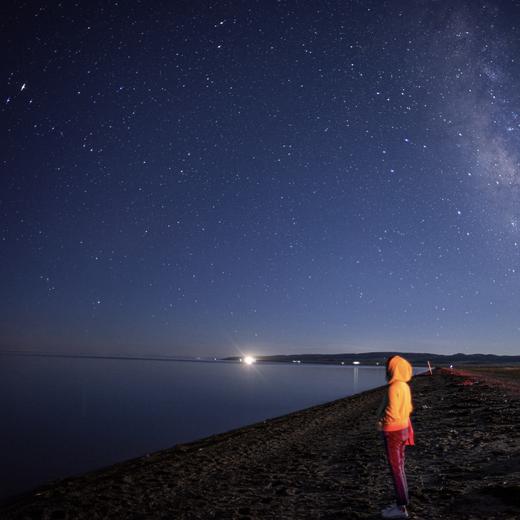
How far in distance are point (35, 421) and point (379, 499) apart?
29.5 m

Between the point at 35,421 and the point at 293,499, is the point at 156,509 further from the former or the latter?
the point at 35,421

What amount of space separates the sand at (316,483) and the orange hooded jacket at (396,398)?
1427 mm

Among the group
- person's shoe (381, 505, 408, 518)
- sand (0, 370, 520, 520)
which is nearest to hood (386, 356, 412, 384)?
person's shoe (381, 505, 408, 518)

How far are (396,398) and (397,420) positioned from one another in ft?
1.07

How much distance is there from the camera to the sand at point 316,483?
697 centimetres

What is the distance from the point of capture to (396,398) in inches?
240

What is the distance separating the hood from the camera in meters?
6.01

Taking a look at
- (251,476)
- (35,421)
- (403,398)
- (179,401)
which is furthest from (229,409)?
(403,398)

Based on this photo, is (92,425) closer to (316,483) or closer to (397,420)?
(316,483)

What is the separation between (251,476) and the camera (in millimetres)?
10227

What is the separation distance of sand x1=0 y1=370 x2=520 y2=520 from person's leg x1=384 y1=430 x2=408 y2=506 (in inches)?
16.4

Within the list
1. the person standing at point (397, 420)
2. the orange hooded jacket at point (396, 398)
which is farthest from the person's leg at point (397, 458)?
the orange hooded jacket at point (396, 398)

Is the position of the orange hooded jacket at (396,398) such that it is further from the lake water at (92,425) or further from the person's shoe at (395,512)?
the lake water at (92,425)

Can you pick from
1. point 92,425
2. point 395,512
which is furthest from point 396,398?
point 92,425
